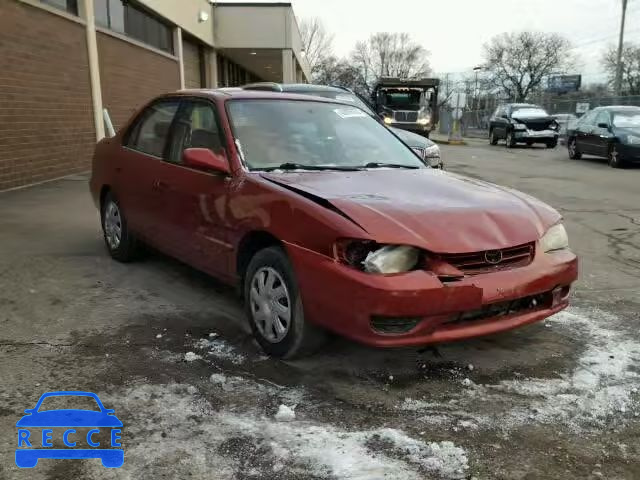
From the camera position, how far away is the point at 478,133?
36.9m

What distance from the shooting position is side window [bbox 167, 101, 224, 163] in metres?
4.26

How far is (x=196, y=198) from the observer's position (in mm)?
4250

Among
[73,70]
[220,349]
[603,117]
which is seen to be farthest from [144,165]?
[603,117]

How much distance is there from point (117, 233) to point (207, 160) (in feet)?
6.89

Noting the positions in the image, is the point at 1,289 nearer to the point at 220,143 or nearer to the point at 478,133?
the point at 220,143

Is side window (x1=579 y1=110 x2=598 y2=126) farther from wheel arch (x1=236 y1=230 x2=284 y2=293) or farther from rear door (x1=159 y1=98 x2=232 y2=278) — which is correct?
wheel arch (x1=236 y1=230 x2=284 y2=293)

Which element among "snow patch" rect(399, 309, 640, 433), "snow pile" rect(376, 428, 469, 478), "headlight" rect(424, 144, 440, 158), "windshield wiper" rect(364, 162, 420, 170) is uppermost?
"windshield wiper" rect(364, 162, 420, 170)

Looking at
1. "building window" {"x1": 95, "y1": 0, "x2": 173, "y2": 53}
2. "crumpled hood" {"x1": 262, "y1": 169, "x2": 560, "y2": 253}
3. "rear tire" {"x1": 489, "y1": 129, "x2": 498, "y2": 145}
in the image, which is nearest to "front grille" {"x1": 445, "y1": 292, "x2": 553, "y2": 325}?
"crumpled hood" {"x1": 262, "y1": 169, "x2": 560, "y2": 253}

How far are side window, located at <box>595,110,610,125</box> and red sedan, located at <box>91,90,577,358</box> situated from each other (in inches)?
540

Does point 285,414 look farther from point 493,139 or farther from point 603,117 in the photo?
point 493,139

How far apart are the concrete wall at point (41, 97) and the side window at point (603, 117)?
13.0 m

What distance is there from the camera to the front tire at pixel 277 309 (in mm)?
3414

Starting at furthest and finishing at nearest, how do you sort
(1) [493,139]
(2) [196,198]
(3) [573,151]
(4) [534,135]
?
(1) [493,139] → (4) [534,135] → (3) [573,151] → (2) [196,198]

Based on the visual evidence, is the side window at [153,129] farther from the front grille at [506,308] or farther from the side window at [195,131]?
the front grille at [506,308]
